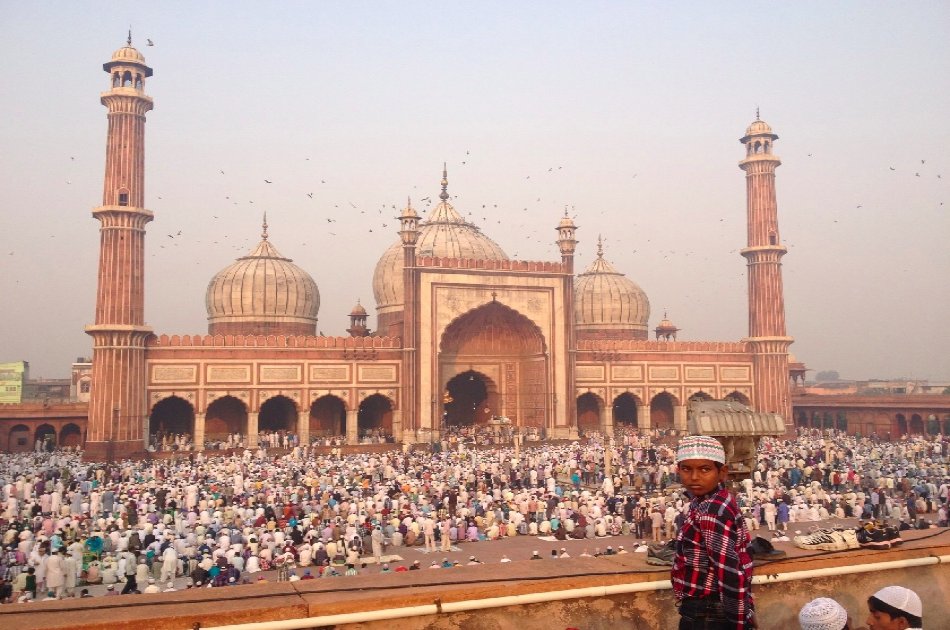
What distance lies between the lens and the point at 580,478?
22312mm

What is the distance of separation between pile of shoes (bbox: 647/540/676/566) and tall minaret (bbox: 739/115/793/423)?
117 feet

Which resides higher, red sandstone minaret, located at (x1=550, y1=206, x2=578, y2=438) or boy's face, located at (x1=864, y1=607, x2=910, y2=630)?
red sandstone minaret, located at (x1=550, y1=206, x2=578, y2=438)

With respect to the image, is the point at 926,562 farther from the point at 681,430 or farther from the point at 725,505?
the point at 681,430

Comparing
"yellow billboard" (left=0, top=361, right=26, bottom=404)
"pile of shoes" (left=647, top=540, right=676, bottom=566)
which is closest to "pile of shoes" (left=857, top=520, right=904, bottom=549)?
"pile of shoes" (left=647, top=540, right=676, bottom=566)

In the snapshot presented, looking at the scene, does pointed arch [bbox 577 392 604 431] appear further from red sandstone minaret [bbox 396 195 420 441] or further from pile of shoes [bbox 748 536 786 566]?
pile of shoes [bbox 748 536 786 566]

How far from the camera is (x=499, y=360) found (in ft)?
122

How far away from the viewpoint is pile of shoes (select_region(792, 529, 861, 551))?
444 cm

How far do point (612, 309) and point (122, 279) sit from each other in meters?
25.6

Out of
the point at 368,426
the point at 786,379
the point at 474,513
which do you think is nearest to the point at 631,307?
the point at 786,379

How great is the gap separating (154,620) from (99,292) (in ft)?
93.0

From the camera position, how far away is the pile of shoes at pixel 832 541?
4.44 metres

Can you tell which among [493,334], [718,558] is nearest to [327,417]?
[493,334]

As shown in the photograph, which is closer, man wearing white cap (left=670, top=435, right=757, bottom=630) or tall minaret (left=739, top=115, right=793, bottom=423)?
man wearing white cap (left=670, top=435, right=757, bottom=630)

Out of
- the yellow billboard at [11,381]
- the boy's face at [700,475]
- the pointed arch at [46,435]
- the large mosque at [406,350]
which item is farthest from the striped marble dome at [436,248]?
the boy's face at [700,475]
